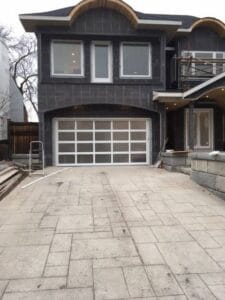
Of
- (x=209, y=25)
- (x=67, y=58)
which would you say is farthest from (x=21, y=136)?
(x=209, y=25)

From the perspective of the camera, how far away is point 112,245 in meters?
4.36

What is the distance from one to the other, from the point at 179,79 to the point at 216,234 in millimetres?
10698

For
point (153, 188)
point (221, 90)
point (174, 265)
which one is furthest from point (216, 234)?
point (221, 90)

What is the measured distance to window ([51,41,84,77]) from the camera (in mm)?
13672

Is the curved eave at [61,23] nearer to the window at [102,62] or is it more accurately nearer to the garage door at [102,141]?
the window at [102,62]

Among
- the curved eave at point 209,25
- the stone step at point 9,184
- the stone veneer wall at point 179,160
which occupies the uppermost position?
the curved eave at point 209,25

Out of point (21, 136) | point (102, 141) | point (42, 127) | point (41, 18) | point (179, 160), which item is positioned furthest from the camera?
point (21, 136)

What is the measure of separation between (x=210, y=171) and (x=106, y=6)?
8989 millimetres

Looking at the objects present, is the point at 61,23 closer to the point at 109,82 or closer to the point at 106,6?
the point at 106,6

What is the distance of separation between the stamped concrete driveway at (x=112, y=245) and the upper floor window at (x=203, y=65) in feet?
26.6

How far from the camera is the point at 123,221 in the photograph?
215 inches

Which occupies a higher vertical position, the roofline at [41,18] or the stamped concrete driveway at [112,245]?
the roofline at [41,18]

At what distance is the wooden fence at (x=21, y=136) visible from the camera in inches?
577

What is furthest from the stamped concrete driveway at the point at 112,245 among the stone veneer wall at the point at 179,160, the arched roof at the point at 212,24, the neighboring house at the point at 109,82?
the arched roof at the point at 212,24
